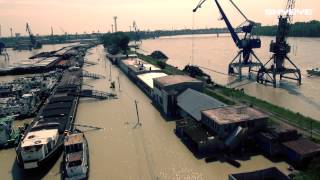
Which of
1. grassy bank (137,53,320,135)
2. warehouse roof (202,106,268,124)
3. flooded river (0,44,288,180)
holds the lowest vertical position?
flooded river (0,44,288,180)

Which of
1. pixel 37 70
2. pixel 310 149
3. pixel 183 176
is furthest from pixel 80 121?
pixel 37 70

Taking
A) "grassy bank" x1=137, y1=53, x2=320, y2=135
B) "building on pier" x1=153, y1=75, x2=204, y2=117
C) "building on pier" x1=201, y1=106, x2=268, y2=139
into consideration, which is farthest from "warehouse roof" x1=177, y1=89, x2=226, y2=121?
"grassy bank" x1=137, y1=53, x2=320, y2=135

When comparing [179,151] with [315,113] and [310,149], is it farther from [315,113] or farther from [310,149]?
[315,113]

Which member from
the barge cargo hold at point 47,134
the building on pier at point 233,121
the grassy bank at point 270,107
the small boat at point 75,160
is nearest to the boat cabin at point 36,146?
the barge cargo hold at point 47,134

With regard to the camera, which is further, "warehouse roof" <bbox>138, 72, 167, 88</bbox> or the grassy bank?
"warehouse roof" <bbox>138, 72, 167, 88</bbox>

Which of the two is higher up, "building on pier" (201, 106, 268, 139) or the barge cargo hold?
"building on pier" (201, 106, 268, 139)

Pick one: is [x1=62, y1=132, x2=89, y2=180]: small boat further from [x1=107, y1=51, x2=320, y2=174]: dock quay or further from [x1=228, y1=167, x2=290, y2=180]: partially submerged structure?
[x1=228, y1=167, x2=290, y2=180]: partially submerged structure

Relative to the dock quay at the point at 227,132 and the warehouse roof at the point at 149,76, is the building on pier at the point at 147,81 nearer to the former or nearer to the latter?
the warehouse roof at the point at 149,76

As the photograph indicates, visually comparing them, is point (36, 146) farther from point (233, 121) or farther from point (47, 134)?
point (233, 121)

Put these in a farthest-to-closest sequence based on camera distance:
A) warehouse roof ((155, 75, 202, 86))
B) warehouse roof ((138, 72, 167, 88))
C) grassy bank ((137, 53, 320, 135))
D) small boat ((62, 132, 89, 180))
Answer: warehouse roof ((138, 72, 167, 88))
warehouse roof ((155, 75, 202, 86))
grassy bank ((137, 53, 320, 135))
small boat ((62, 132, 89, 180))
